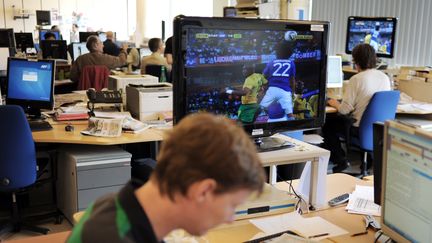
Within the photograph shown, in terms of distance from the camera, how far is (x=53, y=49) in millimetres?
7281

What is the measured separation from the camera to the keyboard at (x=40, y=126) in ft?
11.1

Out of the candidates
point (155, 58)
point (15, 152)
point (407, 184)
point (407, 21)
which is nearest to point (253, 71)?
point (407, 184)

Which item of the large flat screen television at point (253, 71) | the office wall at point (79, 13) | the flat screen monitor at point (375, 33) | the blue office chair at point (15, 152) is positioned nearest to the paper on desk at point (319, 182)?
the large flat screen television at point (253, 71)

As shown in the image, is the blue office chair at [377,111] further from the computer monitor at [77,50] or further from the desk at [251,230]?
the computer monitor at [77,50]

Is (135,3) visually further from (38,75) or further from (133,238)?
(133,238)

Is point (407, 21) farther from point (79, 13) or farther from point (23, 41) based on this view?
point (79, 13)

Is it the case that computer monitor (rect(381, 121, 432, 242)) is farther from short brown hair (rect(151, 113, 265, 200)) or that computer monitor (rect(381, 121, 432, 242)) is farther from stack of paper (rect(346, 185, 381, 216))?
short brown hair (rect(151, 113, 265, 200))

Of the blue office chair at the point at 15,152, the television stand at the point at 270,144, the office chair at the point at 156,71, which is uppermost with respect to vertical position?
the television stand at the point at 270,144

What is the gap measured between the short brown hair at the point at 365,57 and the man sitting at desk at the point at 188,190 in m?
3.76

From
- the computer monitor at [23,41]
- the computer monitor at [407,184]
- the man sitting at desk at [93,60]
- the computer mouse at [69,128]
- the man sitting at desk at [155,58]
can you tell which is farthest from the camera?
the computer monitor at [23,41]

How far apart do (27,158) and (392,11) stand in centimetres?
462

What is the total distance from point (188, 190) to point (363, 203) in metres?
1.36

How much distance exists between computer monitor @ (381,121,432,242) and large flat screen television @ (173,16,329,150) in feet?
2.14

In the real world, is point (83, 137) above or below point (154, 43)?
below
